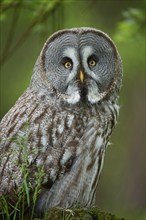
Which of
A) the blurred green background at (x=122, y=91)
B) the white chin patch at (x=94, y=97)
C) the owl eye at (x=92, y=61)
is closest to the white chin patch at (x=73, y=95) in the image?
the white chin patch at (x=94, y=97)

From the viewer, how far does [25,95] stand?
24.1 feet

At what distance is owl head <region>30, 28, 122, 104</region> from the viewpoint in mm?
7223

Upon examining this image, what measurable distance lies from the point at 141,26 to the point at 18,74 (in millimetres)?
4287

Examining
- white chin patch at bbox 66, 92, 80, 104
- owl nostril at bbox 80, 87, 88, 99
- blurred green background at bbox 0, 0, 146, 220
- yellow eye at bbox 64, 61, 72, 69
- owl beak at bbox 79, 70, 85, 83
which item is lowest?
white chin patch at bbox 66, 92, 80, 104

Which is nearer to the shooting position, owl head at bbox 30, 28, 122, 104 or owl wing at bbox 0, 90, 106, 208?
owl wing at bbox 0, 90, 106, 208

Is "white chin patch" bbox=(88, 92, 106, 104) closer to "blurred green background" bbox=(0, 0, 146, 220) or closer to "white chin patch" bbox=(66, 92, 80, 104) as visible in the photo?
"white chin patch" bbox=(66, 92, 80, 104)

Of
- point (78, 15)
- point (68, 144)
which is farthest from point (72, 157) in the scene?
point (78, 15)

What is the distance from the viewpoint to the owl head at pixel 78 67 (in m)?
7.22

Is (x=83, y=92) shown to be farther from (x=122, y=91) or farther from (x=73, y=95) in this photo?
(x=122, y=91)

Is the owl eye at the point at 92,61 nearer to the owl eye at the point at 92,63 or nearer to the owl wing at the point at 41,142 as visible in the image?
the owl eye at the point at 92,63

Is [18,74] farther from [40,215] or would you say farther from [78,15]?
[40,215]

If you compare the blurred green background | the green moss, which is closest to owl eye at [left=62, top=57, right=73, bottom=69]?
the green moss

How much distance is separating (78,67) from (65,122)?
1.48ft

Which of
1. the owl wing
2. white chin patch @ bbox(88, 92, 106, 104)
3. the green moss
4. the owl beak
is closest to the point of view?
the green moss
